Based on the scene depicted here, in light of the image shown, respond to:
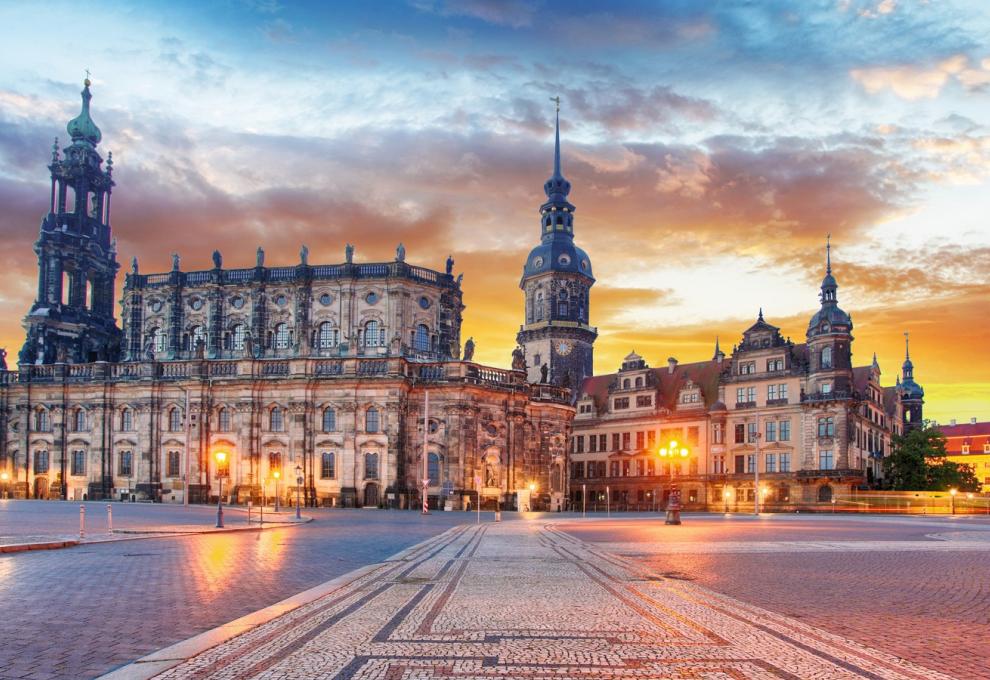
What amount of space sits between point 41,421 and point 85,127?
28254 mm

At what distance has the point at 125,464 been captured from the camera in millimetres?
73938

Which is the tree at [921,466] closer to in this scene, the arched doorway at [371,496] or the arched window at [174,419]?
the arched doorway at [371,496]

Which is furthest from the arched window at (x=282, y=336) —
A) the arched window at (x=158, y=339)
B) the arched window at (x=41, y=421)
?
the arched window at (x=41, y=421)

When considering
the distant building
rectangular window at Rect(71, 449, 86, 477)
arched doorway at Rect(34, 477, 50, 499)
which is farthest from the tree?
the distant building

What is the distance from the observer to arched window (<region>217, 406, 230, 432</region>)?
236 ft

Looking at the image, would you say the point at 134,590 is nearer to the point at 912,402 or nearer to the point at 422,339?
the point at 422,339

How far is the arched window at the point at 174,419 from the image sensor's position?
7300 cm

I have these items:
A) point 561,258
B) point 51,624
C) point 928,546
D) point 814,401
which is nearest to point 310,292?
point 561,258

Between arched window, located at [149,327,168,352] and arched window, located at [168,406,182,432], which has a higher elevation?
arched window, located at [149,327,168,352]

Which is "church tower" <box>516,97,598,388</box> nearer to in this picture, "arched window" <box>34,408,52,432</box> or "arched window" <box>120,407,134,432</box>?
"arched window" <box>120,407,134,432</box>

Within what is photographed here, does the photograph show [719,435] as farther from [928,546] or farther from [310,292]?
[928,546]

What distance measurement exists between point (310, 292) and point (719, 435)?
131 feet

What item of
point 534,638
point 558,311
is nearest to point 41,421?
point 558,311

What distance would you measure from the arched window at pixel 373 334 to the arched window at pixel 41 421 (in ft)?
89.9
